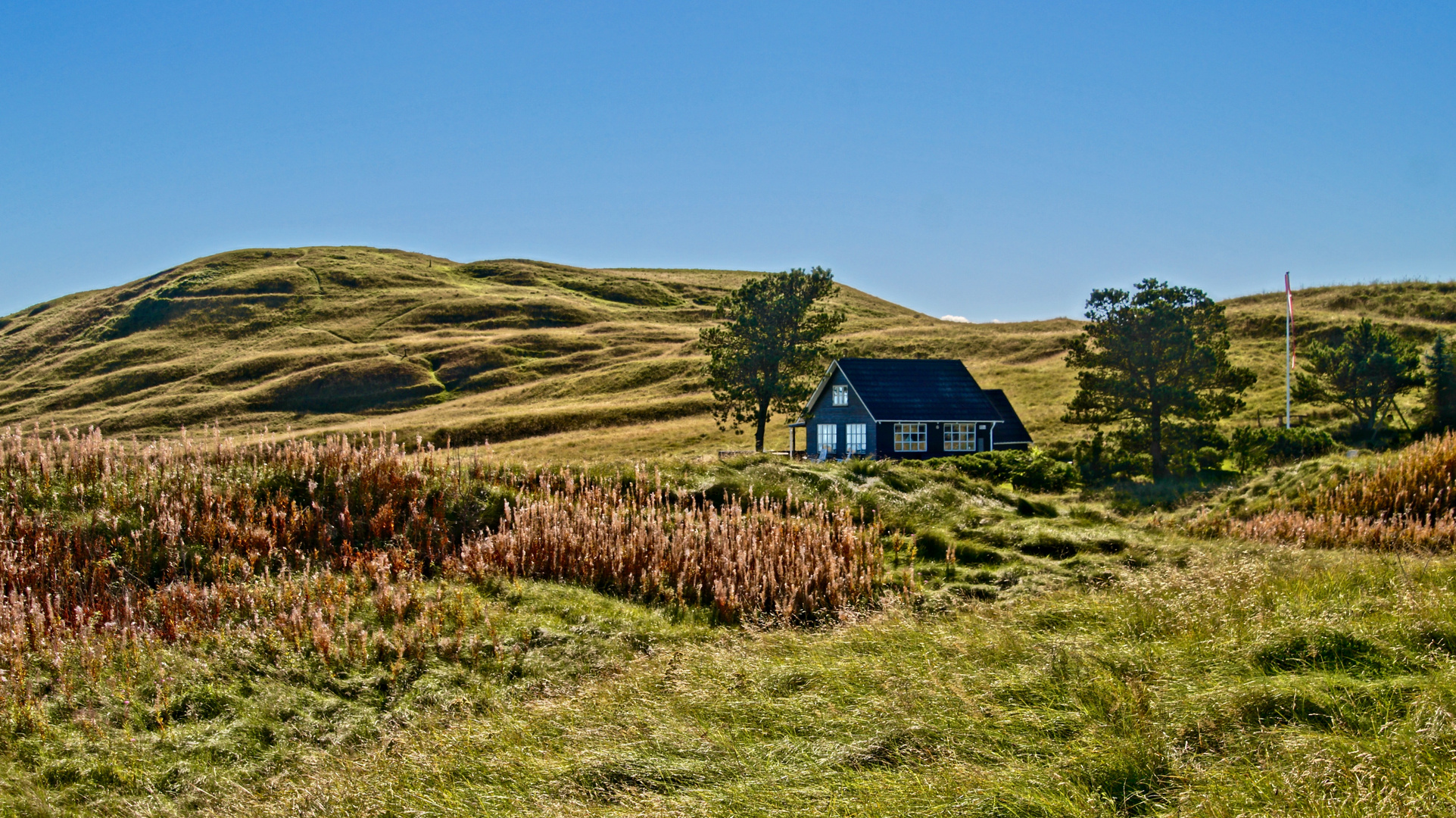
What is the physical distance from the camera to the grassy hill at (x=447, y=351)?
6309 cm

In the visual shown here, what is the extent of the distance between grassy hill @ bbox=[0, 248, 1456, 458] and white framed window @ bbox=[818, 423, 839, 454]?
7164mm

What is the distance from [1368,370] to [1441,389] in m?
4.16

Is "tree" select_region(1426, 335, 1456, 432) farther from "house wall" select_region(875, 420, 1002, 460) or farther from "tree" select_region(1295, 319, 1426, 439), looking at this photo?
"house wall" select_region(875, 420, 1002, 460)

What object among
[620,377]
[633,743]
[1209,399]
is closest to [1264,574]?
[633,743]

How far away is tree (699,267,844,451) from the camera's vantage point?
159 ft

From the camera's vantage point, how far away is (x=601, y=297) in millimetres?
138875

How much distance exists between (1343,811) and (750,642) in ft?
15.3

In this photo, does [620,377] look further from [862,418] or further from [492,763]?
[492,763]

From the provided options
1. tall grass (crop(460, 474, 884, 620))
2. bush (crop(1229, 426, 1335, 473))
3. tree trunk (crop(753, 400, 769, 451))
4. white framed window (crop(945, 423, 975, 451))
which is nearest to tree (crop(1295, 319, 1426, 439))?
bush (crop(1229, 426, 1335, 473))

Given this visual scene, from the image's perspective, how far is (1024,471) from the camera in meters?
31.0

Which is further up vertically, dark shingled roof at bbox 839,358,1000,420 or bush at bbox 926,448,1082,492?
dark shingled roof at bbox 839,358,1000,420

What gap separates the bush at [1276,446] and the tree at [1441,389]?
386 inches

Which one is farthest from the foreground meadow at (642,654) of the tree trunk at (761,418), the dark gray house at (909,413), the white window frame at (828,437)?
the tree trunk at (761,418)

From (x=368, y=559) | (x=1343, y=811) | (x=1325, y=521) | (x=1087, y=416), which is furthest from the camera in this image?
(x=1087, y=416)
